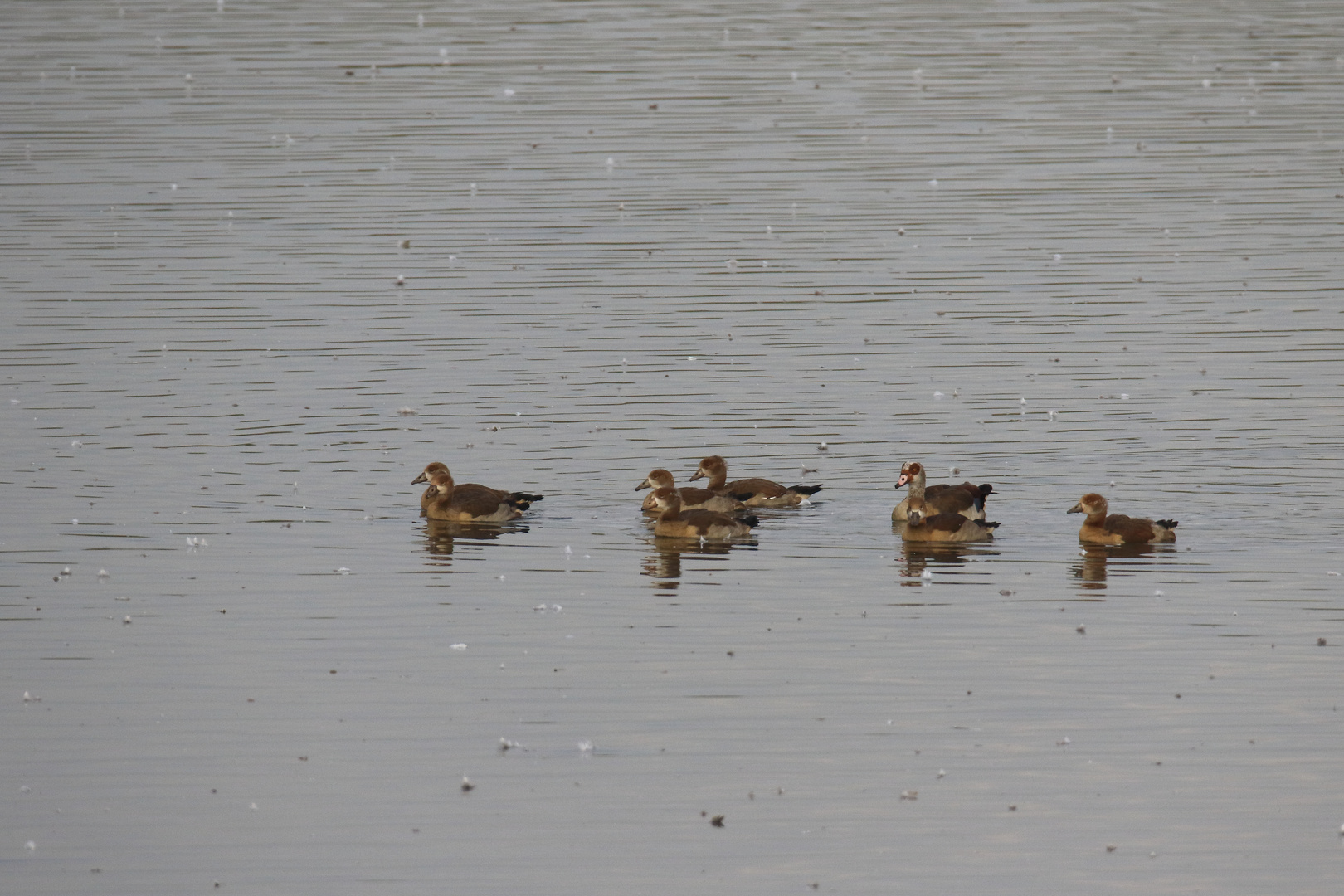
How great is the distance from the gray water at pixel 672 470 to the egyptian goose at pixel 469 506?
41 cm

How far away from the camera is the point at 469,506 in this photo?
20766 mm

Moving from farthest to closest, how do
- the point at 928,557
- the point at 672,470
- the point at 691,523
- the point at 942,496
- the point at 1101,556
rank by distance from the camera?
the point at 672,470, the point at 691,523, the point at 942,496, the point at 928,557, the point at 1101,556

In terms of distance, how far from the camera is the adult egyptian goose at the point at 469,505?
816 inches

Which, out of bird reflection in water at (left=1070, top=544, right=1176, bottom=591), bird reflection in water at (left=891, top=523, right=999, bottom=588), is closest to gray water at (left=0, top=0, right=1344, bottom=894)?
bird reflection in water at (left=891, top=523, right=999, bottom=588)

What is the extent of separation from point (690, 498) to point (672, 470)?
1.55 metres

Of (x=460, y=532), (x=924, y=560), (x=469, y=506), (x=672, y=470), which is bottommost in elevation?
(x=924, y=560)

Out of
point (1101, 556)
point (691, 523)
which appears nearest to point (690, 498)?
point (691, 523)

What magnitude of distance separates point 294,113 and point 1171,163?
62.9ft

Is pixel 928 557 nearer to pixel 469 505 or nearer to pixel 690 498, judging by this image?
pixel 690 498

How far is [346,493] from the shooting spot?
21.8 meters

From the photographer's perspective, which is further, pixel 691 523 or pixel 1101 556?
pixel 691 523

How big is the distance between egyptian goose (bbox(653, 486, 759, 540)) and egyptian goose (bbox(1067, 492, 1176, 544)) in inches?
127

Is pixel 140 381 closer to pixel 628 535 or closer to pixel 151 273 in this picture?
pixel 151 273

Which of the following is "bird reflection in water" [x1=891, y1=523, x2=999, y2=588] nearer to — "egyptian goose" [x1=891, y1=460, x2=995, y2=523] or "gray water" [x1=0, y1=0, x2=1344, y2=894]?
"gray water" [x1=0, y1=0, x2=1344, y2=894]
